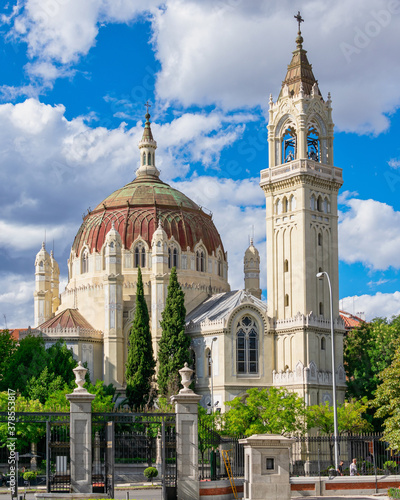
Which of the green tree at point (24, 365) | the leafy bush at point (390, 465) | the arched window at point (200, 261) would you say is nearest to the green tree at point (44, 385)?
the green tree at point (24, 365)

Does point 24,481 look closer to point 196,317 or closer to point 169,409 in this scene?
point 169,409

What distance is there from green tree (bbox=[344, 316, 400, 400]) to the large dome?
17608mm

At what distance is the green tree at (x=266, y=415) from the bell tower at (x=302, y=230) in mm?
6954

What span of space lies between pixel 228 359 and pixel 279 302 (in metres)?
6.41

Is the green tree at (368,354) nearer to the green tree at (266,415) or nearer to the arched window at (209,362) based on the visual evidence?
the arched window at (209,362)

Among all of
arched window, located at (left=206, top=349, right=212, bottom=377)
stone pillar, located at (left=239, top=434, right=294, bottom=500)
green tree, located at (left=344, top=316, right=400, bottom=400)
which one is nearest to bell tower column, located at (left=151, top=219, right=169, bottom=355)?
arched window, located at (left=206, top=349, right=212, bottom=377)

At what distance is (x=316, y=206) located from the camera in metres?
73.9

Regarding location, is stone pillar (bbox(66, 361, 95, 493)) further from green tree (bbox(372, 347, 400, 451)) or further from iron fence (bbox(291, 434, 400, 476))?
green tree (bbox(372, 347, 400, 451))

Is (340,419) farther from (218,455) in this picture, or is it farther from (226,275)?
(226,275)

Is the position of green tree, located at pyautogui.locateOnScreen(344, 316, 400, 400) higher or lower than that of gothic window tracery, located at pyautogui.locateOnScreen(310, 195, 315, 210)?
lower

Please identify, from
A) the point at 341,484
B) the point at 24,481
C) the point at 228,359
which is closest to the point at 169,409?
the point at 228,359

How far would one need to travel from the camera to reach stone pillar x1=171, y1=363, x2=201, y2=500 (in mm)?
32438

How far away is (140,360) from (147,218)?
60.5ft

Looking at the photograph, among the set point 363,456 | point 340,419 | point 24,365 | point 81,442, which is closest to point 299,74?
point 340,419
